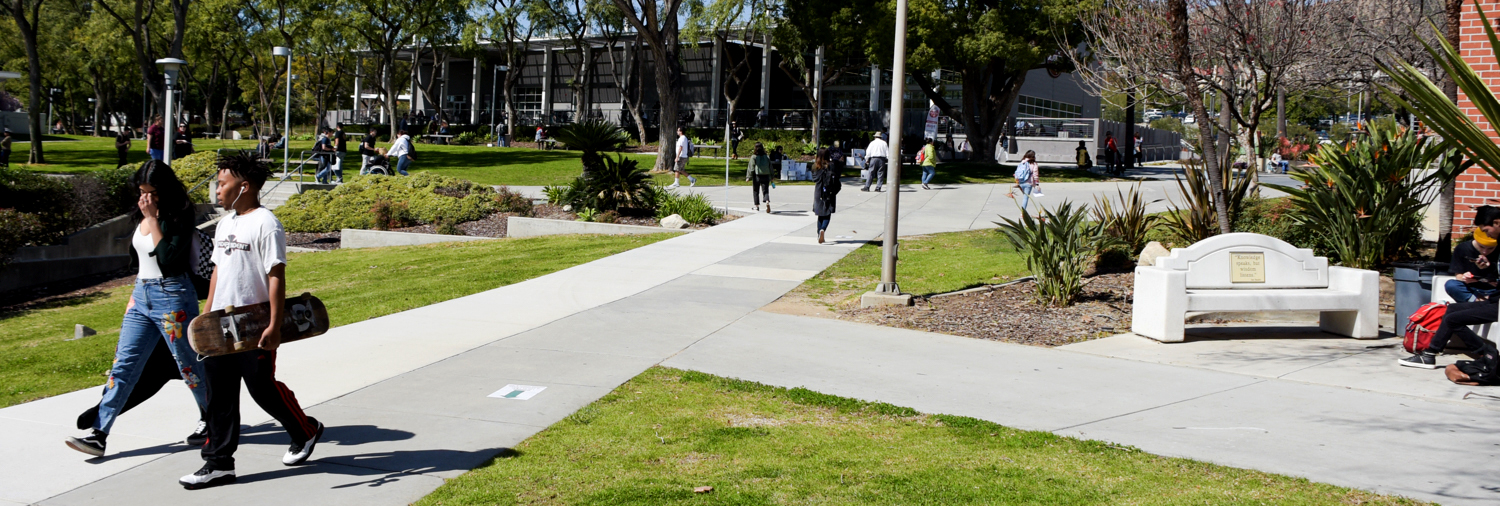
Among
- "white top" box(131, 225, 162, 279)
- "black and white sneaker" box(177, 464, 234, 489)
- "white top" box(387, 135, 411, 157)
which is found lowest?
"black and white sneaker" box(177, 464, 234, 489)

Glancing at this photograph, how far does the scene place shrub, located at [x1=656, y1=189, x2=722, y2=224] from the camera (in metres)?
18.9

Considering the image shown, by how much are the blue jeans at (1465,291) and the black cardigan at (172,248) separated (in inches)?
361

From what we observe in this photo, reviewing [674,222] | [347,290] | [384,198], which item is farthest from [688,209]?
[347,290]

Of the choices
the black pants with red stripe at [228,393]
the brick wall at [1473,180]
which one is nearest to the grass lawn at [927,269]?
the brick wall at [1473,180]

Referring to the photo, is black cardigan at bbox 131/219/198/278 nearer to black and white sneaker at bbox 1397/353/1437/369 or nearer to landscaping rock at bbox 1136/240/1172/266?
black and white sneaker at bbox 1397/353/1437/369

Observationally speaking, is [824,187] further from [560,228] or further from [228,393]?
[228,393]

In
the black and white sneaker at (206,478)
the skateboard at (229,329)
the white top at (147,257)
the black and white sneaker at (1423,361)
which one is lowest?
the black and white sneaker at (206,478)

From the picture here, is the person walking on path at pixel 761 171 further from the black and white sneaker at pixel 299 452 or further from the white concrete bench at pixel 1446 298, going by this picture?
the black and white sneaker at pixel 299 452

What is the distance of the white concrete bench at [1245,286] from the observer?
9625 mm

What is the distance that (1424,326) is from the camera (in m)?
8.53

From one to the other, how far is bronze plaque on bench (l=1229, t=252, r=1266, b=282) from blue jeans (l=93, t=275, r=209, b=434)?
27.5ft

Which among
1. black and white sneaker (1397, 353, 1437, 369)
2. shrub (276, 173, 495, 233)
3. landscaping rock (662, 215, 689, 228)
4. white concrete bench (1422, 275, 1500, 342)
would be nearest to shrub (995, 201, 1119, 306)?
white concrete bench (1422, 275, 1500, 342)

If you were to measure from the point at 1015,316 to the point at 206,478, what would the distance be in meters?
7.64

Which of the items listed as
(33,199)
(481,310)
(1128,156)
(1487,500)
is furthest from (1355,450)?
(1128,156)
